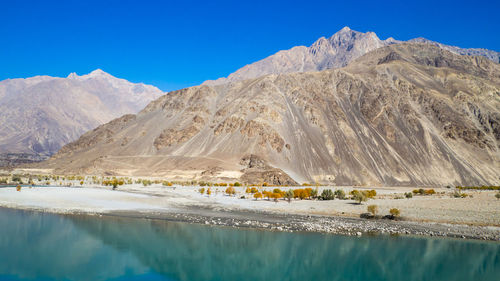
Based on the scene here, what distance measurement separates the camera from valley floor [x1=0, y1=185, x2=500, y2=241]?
2336 cm

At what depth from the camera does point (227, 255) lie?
18.5 meters

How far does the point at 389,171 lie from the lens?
78562 millimetres

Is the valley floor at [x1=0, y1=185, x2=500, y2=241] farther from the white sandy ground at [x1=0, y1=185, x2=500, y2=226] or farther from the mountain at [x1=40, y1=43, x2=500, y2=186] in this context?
the mountain at [x1=40, y1=43, x2=500, y2=186]

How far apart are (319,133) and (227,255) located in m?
71.2

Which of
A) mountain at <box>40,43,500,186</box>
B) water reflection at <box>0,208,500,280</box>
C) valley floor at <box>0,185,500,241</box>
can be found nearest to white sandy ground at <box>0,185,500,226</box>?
valley floor at <box>0,185,500,241</box>

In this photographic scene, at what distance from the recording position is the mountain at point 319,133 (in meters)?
77.3

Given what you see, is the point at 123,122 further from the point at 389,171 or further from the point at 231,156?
the point at 389,171

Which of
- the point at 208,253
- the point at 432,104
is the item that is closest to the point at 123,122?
the point at 432,104

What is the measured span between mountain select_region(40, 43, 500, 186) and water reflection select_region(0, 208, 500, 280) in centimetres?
4286

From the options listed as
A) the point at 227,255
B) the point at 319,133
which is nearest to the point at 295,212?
the point at 227,255

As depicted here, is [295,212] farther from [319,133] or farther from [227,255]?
[319,133]

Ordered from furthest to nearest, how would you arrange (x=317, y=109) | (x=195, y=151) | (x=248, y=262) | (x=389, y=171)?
(x=317, y=109) < (x=195, y=151) < (x=389, y=171) < (x=248, y=262)

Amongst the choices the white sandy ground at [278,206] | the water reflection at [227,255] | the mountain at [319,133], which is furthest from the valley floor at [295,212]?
the mountain at [319,133]

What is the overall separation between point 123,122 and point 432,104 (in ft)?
289
